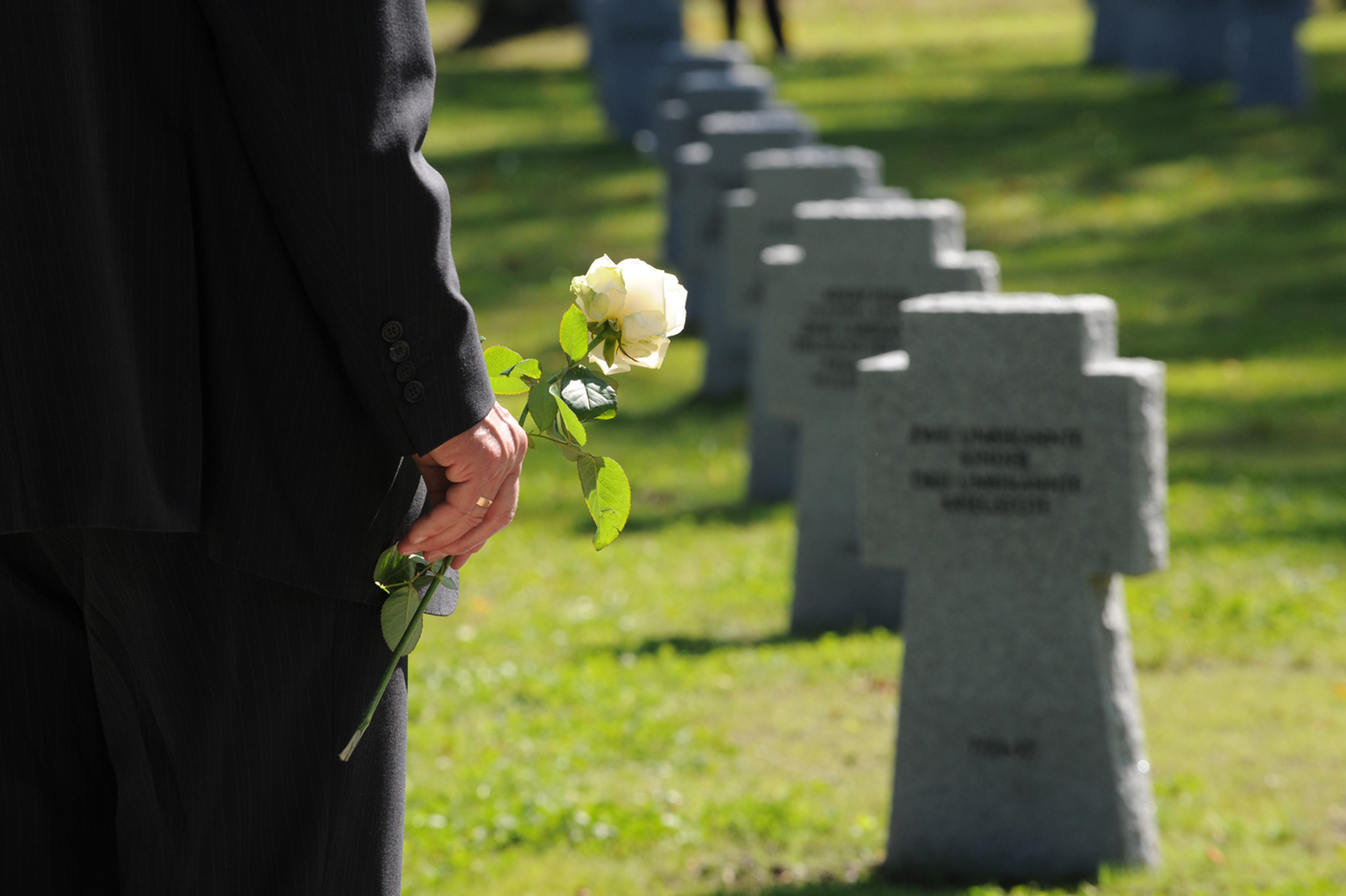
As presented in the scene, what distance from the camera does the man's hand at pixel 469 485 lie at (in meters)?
2.37

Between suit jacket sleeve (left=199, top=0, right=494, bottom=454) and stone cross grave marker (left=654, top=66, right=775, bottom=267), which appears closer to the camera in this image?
suit jacket sleeve (left=199, top=0, right=494, bottom=454)

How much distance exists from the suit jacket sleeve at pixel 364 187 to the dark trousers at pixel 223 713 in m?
0.31

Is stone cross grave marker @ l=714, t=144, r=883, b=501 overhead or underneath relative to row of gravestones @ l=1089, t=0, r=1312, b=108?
overhead

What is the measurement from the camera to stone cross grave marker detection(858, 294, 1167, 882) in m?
4.28

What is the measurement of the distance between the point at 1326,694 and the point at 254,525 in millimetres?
4279

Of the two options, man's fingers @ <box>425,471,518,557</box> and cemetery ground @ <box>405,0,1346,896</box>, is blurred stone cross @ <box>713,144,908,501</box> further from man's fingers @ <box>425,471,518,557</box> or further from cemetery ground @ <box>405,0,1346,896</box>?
man's fingers @ <box>425,471,518,557</box>

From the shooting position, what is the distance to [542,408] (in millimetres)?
2525

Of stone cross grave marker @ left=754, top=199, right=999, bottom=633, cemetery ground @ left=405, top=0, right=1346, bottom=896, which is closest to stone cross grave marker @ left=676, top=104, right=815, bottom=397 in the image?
cemetery ground @ left=405, top=0, right=1346, bottom=896

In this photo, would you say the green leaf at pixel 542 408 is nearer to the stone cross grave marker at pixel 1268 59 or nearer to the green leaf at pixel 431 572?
the green leaf at pixel 431 572

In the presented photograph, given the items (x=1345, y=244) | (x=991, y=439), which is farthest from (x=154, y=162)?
(x=1345, y=244)

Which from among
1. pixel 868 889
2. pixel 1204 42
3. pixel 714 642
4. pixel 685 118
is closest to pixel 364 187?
pixel 868 889

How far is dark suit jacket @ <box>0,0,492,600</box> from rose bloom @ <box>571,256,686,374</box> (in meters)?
0.23

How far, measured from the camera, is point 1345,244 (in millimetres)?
13984

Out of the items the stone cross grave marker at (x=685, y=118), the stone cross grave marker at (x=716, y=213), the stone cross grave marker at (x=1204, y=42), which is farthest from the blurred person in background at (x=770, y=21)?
the stone cross grave marker at (x=716, y=213)
